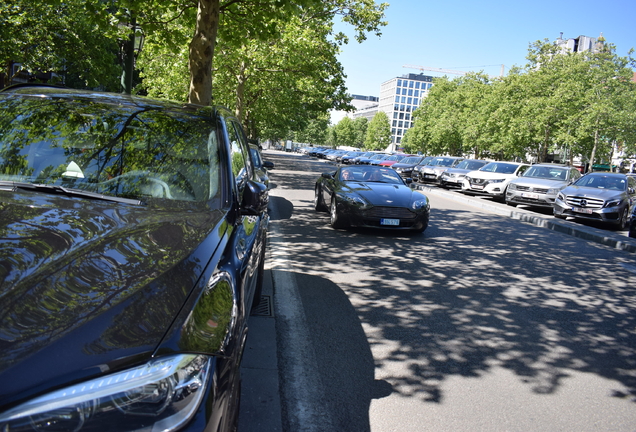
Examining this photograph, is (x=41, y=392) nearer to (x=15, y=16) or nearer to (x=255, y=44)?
(x=15, y=16)

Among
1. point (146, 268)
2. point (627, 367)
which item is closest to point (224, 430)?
point (146, 268)

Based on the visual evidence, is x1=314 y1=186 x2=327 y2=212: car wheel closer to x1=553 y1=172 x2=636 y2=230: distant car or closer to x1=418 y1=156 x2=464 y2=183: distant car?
x1=553 y1=172 x2=636 y2=230: distant car

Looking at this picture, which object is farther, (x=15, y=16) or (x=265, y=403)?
(x=15, y=16)

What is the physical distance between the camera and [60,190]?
289 cm

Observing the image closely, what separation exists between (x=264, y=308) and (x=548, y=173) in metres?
18.6

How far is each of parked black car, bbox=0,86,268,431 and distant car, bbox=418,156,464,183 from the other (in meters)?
28.8

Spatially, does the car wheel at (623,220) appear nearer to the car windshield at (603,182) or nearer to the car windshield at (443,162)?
the car windshield at (603,182)

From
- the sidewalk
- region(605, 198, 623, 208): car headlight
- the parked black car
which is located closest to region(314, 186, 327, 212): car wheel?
the sidewalk

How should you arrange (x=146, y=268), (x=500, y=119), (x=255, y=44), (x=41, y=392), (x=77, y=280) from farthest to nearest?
(x=500, y=119), (x=255, y=44), (x=146, y=268), (x=77, y=280), (x=41, y=392)

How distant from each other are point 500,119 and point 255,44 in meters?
33.0

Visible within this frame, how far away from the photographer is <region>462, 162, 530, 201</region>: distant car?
75.6ft

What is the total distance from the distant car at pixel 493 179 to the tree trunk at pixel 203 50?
51.7ft

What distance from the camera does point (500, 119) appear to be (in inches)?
1946

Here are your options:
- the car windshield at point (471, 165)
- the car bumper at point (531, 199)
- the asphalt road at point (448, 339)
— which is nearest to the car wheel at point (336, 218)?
the asphalt road at point (448, 339)
